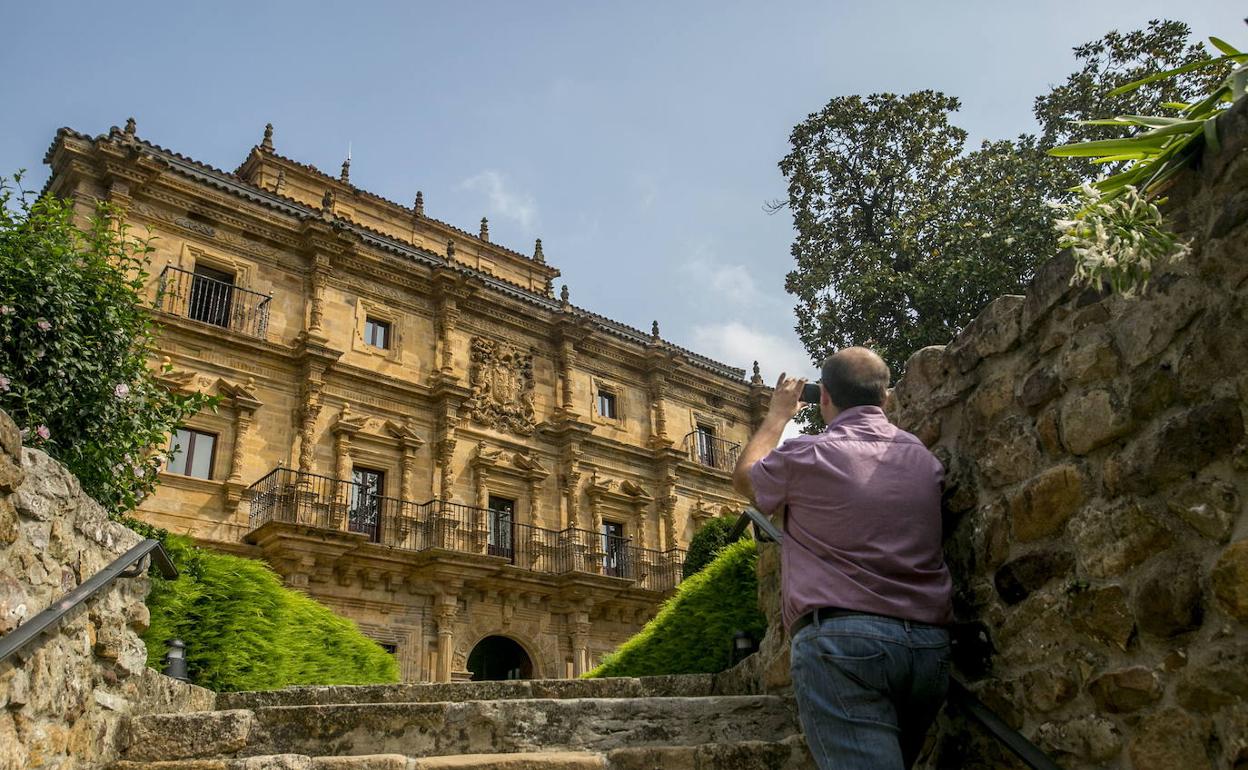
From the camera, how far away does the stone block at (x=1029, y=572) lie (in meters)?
2.56

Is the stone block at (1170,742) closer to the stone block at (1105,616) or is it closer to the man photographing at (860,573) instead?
the stone block at (1105,616)

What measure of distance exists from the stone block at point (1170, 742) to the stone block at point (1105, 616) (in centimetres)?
19

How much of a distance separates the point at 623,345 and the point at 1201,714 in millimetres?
22524

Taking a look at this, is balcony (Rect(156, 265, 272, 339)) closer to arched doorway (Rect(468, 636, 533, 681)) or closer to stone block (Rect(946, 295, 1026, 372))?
arched doorway (Rect(468, 636, 533, 681))

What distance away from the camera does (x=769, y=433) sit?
2.89 metres

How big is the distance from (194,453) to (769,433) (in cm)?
1597

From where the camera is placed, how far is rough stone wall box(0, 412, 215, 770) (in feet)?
8.92

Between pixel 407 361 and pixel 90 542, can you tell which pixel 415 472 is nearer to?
pixel 407 361

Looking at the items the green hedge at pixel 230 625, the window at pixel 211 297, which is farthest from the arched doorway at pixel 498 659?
the green hedge at pixel 230 625

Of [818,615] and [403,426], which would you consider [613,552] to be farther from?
[818,615]

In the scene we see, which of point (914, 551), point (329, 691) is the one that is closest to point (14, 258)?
point (329, 691)

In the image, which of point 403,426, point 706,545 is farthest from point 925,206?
point 403,426

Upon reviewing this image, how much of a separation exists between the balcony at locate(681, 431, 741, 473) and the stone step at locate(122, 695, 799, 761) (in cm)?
2101

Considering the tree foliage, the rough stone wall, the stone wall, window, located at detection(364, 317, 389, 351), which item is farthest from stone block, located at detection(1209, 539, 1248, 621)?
window, located at detection(364, 317, 389, 351)
